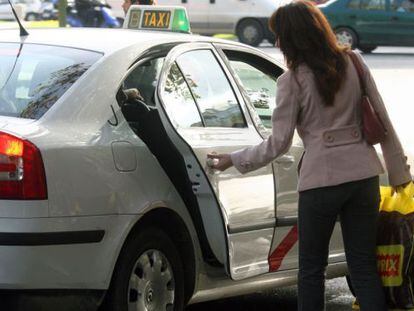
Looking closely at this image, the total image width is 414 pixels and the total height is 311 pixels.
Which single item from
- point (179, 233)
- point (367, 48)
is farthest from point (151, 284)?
point (367, 48)

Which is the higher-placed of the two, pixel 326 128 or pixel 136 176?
pixel 326 128

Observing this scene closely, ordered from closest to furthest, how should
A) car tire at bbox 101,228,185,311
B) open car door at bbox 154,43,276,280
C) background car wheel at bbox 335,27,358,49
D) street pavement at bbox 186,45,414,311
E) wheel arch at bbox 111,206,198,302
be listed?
car tire at bbox 101,228,185,311 < wheel arch at bbox 111,206,198,302 < open car door at bbox 154,43,276,280 < street pavement at bbox 186,45,414,311 < background car wheel at bbox 335,27,358,49

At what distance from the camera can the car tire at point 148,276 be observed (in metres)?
4.57

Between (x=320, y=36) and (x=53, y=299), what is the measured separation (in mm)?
1545

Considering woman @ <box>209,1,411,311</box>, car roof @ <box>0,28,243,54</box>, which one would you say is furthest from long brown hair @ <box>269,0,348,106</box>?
car roof @ <box>0,28,243,54</box>

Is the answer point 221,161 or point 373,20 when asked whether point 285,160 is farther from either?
point 373,20

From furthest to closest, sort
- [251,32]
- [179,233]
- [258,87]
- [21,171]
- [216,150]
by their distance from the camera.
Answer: [251,32] → [258,87] → [216,150] → [179,233] → [21,171]

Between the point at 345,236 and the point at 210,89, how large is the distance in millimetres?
1267

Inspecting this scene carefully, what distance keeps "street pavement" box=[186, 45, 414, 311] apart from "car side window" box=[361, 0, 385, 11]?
3.83ft

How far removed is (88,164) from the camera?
439cm

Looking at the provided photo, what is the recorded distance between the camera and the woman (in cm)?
437

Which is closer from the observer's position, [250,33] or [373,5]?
[373,5]

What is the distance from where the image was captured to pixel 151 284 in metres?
4.80

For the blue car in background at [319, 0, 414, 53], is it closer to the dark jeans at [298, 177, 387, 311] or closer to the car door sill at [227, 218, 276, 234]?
the car door sill at [227, 218, 276, 234]
